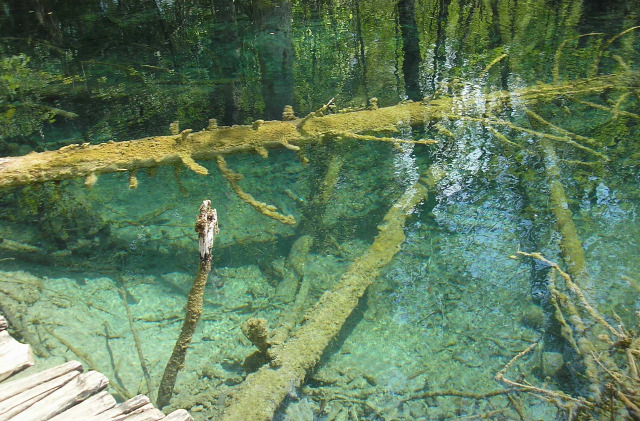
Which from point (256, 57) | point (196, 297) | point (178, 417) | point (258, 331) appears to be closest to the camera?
point (178, 417)

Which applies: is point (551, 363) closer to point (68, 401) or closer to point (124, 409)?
point (124, 409)

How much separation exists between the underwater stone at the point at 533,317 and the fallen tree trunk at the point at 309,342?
1245 mm

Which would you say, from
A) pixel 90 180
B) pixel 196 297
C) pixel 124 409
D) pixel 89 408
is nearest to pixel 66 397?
pixel 89 408

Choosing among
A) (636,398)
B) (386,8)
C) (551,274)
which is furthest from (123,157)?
(386,8)

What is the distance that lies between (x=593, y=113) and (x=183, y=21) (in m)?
9.82

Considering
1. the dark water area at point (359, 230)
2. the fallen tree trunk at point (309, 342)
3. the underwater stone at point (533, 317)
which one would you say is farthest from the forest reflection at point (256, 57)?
the underwater stone at point (533, 317)

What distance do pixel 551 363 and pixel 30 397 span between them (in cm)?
344

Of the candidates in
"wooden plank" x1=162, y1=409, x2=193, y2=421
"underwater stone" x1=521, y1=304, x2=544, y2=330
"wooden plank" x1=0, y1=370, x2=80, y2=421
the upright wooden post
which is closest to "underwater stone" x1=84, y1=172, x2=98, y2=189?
the upright wooden post

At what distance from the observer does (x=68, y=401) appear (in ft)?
7.59

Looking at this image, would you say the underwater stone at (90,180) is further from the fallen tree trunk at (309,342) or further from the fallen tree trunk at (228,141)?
the fallen tree trunk at (309,342)

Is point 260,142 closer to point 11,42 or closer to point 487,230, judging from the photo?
point 487,230

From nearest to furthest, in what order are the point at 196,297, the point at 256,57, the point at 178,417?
the point at 178,417 → the point at 196,297 → the point at 256,57

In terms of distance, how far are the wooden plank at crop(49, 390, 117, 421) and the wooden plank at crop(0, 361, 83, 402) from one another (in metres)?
0.21

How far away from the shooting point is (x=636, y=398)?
285 cm
